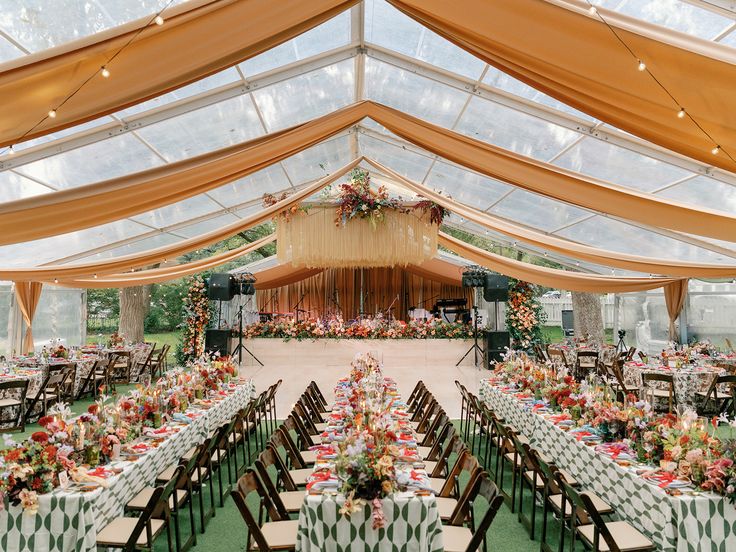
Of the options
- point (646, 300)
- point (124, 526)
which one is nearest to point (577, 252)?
point (124, 526)

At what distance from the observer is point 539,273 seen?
7898 mm

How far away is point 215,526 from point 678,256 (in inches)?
300

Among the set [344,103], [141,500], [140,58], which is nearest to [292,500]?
[141,500]

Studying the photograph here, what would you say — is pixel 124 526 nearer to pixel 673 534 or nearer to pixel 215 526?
pixel 215 526

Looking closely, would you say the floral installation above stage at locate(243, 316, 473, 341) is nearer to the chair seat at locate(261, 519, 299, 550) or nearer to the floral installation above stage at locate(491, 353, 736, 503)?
the floral installation above stage at locate(491, 353, 736, 503)

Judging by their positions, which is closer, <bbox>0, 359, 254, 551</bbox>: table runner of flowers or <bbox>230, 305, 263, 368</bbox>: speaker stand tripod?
<bbox>0, 359, 254, 551</bbox>: table runner of flowers

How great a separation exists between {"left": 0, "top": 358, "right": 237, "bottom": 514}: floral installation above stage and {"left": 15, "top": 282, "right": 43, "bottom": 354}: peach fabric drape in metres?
6.27

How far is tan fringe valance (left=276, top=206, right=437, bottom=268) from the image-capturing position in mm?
7992

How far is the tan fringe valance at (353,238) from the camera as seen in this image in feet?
26.2

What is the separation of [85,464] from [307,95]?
4.70 meters

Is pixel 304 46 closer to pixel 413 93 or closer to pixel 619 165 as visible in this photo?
pixel 413 93

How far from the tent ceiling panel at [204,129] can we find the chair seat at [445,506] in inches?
185

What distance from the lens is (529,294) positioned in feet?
49.5

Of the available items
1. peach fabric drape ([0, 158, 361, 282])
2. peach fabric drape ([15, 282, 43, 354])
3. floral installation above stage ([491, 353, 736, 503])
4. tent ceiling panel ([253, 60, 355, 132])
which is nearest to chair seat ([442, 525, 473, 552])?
floral installation above stage ([491, 353, 736, 503])
